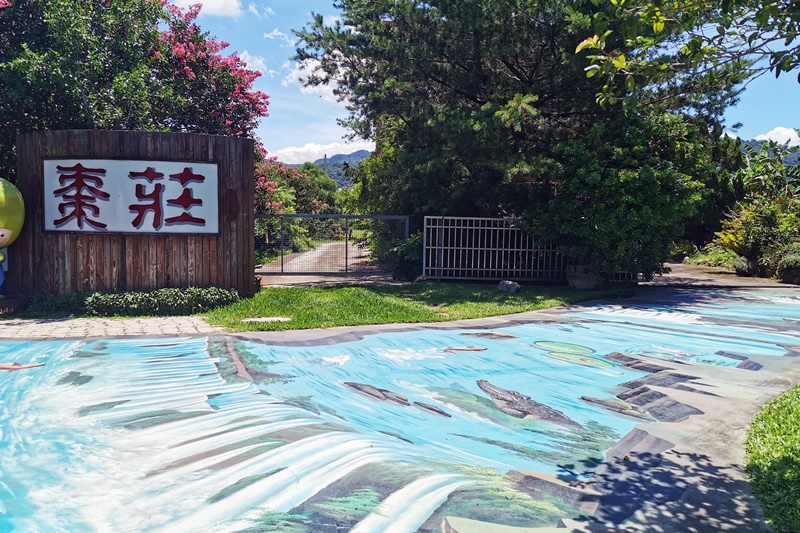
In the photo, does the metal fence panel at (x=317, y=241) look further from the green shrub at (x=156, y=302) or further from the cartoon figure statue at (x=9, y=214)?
the cartoon figure statue at (x=9, y=214)

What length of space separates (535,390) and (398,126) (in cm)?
1104

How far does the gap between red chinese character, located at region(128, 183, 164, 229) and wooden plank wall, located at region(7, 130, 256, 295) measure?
0.26 metres

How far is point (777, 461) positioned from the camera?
4086 millimetres

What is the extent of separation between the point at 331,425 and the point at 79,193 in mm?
7657

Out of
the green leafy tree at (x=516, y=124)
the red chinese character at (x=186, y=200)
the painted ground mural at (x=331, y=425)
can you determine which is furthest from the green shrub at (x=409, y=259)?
the painted ground mural at (x=331, y=425)

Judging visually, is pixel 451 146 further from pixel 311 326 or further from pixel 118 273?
pixel 118 273

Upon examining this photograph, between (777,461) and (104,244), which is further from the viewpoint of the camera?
(104,244)

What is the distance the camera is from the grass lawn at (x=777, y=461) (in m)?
3.42

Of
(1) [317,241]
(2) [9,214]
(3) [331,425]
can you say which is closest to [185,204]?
(2) [9,214]

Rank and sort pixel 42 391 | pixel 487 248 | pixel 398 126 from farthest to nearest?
pixel 398 126
pixel 487 248
pixel 42 391

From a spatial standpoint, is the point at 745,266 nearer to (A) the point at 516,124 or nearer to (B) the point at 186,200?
(A) the point at 516,124

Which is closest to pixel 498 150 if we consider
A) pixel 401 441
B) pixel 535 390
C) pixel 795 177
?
pixel 535 390

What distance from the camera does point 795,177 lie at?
1998 cm

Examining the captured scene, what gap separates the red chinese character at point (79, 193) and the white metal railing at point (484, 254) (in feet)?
25.1
